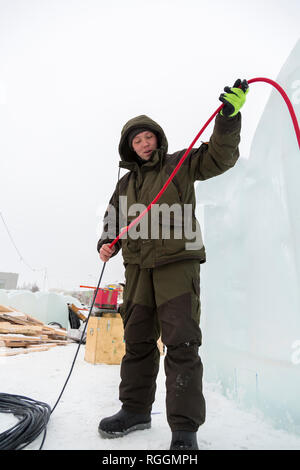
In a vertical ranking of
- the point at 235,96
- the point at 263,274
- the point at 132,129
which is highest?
the point at 132,129

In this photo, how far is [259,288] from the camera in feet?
4.78

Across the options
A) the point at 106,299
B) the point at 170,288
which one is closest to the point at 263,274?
the point at 170,288

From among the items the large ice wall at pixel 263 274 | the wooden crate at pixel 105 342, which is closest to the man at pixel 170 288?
the large ice wall at pixel 263 274

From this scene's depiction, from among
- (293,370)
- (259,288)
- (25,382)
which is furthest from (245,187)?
(25,382)

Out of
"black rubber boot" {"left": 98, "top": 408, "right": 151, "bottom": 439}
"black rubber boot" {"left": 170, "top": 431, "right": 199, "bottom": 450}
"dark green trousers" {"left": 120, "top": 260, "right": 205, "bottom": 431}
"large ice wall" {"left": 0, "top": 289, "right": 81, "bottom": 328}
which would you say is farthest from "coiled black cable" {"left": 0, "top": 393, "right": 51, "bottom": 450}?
"large ice wall" {"left": 0, "top": 289, "right": 81, "bottom": 328}

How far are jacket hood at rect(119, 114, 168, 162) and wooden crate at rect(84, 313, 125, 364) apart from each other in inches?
73.5

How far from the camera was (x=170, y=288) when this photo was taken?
3.69 ft

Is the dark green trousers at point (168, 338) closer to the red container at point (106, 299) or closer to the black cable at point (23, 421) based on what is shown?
the black cable at point (23, 421)

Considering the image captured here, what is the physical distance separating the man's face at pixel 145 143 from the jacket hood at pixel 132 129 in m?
0.04

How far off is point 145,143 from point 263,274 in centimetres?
93

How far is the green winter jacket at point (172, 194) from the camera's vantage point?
1136 mm

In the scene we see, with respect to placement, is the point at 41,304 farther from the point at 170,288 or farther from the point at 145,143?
the point at 170,288

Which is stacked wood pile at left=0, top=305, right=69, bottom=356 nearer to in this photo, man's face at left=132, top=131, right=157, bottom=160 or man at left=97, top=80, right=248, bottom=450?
man at left=97, top=80, right=248, bottom=450
